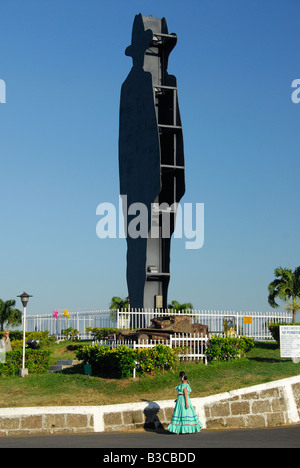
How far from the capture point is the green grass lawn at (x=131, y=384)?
1948cm

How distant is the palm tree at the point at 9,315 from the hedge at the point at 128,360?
23.9m

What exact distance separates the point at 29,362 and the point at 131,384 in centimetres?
487

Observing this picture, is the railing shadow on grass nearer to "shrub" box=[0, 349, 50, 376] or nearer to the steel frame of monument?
"shrub" box=[0, 349, 50, 376]

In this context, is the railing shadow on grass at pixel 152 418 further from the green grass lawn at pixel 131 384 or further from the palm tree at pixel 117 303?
the palm tree at pixel 117 303

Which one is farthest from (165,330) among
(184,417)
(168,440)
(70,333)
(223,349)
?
(70,333)

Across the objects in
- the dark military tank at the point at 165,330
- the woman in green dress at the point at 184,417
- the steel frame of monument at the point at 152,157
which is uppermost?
the steel frame of monument at the point at 152,157

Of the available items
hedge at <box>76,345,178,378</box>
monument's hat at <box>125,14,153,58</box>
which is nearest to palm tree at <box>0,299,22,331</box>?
monument's hat at <box>125,14,153,58</box>

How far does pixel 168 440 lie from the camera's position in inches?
598

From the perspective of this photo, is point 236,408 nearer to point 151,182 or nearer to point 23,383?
point 23,383

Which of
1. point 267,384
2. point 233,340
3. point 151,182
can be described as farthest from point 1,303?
point 267,384

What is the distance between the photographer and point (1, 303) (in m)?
46.4

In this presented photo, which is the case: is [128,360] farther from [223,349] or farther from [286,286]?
[286,286]

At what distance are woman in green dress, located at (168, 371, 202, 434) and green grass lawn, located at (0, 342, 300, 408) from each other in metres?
2.71

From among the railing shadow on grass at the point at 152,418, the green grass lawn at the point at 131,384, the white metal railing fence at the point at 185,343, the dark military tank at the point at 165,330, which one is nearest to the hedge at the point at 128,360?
the green grass lawn at the point at 131,384
